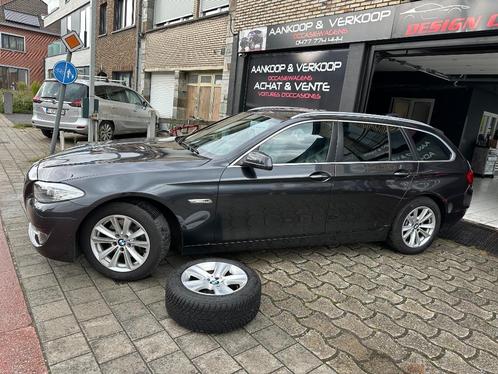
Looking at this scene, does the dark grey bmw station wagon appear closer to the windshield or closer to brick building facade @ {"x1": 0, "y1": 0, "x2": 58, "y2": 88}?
the windshield

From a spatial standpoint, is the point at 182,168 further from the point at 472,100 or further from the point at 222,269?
the point at 472,100

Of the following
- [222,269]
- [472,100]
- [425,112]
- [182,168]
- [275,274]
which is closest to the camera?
[222,269]

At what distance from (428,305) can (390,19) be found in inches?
198

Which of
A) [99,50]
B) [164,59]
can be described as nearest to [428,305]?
[164,59]

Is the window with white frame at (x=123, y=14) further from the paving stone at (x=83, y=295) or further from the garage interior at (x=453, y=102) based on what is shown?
the paving stone at (x=83, y=295)

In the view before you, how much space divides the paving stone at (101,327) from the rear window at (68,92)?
7.90 meters

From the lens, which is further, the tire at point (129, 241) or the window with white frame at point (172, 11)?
the window with white frame at point (172, 11)

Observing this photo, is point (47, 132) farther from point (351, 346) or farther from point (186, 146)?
point (351, 346)

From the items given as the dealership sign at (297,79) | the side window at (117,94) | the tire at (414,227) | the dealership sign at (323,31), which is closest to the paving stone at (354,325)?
the tire at (414,227)

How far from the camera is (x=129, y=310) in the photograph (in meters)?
2.89

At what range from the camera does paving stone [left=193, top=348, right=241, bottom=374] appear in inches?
92.4

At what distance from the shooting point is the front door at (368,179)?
152 inches

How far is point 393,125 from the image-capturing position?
426 cm

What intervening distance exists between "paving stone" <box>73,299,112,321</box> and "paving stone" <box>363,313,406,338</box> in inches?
79.8
